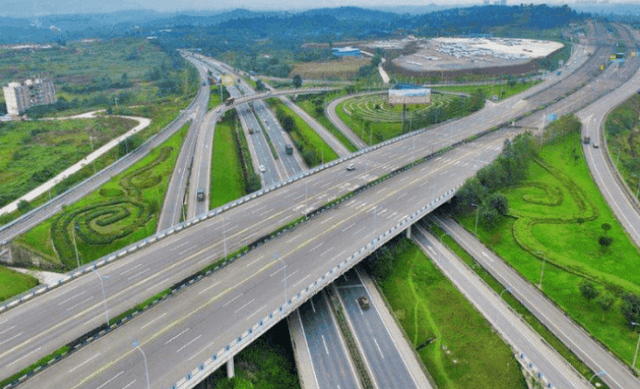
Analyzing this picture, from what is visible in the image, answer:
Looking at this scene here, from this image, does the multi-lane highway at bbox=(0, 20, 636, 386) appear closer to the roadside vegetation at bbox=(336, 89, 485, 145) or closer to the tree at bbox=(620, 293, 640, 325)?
the roadside vegetation at bbox=(336, 89, 485, 145)

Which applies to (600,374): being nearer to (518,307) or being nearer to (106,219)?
(518,307)

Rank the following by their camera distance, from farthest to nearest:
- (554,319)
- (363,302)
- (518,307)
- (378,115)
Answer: (378,115) → (363,302) → (518,307) → (554,319)

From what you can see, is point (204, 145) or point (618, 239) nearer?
point (618, 239)

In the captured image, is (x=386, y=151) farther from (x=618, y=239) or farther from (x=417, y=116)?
(x=618, y=239)

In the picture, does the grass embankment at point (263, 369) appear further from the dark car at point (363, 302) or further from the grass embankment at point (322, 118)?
the grass embankment at point (322, 118)

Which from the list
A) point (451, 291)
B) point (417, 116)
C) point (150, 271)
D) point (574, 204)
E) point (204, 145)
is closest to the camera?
point (150, 271)

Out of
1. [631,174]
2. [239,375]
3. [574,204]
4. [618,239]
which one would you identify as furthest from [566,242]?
[239,375]

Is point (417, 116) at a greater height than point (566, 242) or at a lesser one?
greater

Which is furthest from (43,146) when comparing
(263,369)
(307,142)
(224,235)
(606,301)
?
(606,301)
